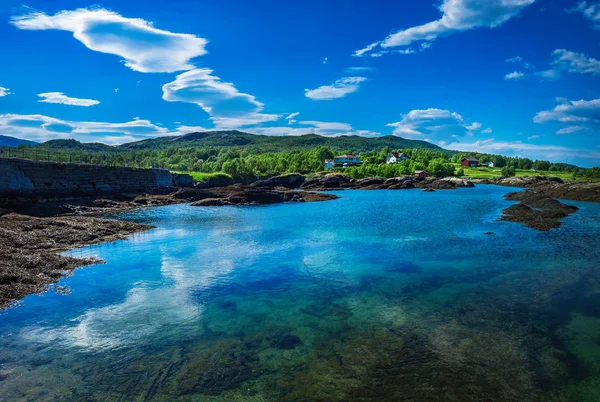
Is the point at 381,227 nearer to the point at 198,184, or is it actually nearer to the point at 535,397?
the point at 535,397

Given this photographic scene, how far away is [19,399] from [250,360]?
539cm

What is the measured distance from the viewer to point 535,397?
27.2 ft

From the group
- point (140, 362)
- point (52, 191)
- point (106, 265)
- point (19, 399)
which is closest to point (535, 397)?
point (140, 362)

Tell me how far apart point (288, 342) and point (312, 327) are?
135 centimetres

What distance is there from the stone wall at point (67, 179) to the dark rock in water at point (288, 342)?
4517cm

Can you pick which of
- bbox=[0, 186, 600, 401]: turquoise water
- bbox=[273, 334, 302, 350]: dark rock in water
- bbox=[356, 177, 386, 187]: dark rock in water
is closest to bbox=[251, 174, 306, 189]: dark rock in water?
bbox=[356, 177, 386, 187]: dark rock in water

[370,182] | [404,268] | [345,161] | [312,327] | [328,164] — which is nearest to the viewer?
[312,327]

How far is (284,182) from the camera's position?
337 ft

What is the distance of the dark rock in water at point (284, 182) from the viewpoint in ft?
322

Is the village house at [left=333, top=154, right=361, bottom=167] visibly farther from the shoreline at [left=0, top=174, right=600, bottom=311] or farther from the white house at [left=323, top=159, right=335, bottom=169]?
the shoreline at [left=0, top=174, right=600, bottom=311]

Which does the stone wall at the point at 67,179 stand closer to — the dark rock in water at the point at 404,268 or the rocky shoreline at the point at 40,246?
the rocky shoreline at the point at 40,246

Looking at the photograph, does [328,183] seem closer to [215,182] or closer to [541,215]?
[215,182]

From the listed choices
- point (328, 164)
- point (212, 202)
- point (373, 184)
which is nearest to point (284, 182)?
point (373, 184)

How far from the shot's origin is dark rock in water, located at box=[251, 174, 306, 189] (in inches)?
3866
